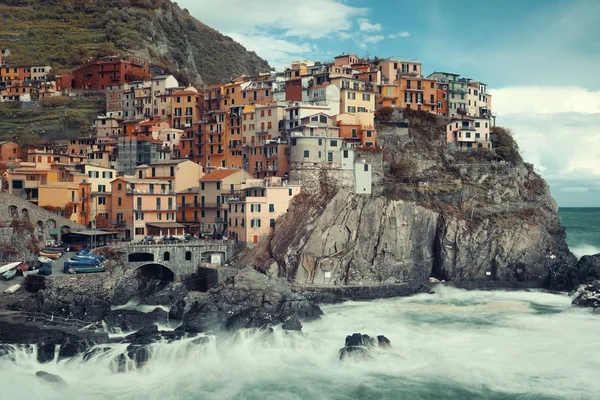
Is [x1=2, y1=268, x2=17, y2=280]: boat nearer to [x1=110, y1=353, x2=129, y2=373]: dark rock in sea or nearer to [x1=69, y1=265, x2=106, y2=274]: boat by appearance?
[x1=69, y1=265, x2=106, y2=274]: boat

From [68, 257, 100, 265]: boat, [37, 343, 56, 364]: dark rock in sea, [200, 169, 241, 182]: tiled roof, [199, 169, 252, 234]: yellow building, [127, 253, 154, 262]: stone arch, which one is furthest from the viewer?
[200, 169, 241, 182]: tiled roof

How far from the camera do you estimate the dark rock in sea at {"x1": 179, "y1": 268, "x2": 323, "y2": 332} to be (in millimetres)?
59375

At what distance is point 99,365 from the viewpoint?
50.1 m

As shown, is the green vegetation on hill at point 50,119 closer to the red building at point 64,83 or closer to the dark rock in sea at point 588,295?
the red building at point 64,83

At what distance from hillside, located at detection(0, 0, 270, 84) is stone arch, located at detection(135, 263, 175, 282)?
193 feet

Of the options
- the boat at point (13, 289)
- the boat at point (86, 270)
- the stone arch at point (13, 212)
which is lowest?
the boat at point (13, 289)

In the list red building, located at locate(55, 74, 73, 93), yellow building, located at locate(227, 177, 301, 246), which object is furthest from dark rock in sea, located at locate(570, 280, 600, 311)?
red building, located at locate(55, 74, 73, 93)

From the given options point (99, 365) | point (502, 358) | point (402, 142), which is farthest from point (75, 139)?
point (502, 358)

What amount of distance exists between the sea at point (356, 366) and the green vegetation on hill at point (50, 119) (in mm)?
60360

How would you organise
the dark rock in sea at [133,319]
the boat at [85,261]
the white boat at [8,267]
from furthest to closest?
the boat at [85,261] → the white boat at [8,267] → the dark rock in sea at [133,319]

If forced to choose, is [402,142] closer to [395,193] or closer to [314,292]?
[395,193]

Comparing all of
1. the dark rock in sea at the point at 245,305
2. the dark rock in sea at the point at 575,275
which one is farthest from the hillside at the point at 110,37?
the dark rock in sea at the point at 575,275

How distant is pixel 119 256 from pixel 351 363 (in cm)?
2851

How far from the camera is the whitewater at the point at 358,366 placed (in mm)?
47438
